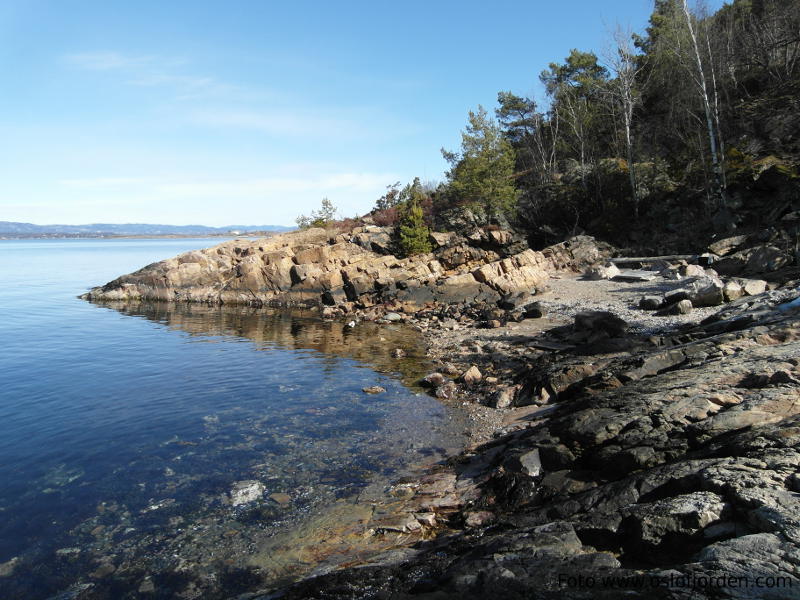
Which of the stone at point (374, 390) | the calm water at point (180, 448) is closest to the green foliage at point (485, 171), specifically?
the calm water at point (180, 448)

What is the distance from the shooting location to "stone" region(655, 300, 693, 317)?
66.9ft

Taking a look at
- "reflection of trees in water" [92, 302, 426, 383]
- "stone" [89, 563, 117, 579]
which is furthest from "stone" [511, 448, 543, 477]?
"reflection of trees in water" [92, 302, 426, 383]

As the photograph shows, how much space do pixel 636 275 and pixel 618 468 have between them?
2507 cm

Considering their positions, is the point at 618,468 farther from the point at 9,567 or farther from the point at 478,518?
the point at 9,567

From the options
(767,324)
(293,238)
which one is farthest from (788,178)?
(293,238)

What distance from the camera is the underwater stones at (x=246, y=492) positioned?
1005 cm

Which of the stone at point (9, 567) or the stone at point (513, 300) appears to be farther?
the stone at point (513, 300)

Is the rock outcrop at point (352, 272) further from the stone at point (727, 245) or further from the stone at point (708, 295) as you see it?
the stone at point (708, 295)

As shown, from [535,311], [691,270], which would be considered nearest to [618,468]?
[535,311]

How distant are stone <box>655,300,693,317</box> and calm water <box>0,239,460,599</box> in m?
11.0

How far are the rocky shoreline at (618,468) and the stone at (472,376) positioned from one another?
0.06 meters

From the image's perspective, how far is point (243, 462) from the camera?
466 inches

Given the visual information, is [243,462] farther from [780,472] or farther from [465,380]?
[780,472]

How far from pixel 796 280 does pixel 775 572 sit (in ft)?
67.9
